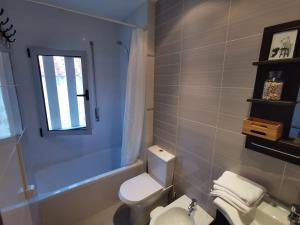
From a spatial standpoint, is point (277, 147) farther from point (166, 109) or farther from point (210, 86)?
point (166, 109)

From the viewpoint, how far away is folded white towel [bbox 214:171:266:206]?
35.9 inches

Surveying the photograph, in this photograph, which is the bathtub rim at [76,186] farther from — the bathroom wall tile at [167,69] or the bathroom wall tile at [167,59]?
the bathroom wall tile at [167,59]

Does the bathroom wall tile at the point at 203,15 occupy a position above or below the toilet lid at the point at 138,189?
above

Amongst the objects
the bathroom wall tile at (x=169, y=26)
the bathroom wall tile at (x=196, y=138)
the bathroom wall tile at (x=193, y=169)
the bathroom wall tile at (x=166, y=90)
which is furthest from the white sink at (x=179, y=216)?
the bathroom wall tile at (x=169, y=26)

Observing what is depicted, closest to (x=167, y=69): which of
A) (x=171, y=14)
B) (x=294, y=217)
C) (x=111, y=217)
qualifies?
(x=171, y=14)

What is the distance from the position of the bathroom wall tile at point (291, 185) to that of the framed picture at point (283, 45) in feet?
2.08

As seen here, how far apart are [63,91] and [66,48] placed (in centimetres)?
61

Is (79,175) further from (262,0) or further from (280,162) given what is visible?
(262,0)

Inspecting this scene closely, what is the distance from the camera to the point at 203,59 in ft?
4.29

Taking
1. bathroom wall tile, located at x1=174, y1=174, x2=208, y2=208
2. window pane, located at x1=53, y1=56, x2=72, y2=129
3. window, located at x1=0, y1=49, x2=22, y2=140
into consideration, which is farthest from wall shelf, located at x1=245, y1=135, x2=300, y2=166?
window pane, located at x1=53, y1=56, x2=72, y2=129

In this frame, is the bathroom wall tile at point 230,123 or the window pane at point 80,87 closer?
the bathroom wall tile at point 230,123

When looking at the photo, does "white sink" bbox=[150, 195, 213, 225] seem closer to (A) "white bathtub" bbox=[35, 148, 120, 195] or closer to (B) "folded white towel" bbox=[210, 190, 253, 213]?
(B) "folded white towel" bbox=[210, 190, 253, 213]

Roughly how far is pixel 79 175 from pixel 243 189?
2.30 meters

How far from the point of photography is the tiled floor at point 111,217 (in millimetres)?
1726
